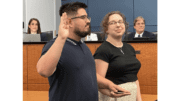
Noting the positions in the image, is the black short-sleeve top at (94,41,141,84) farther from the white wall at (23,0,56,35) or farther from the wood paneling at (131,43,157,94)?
the white wall at (23,0,56,35)

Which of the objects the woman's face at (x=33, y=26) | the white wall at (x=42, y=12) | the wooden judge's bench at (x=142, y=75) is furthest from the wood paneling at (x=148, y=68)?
the white wall at (x=42, y=12)

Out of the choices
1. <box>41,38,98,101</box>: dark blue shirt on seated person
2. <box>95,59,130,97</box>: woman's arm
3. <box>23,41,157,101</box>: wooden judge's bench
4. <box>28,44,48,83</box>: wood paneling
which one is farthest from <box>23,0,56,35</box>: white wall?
<box>41,38,98,101</box>: dark blue shirt on seated person

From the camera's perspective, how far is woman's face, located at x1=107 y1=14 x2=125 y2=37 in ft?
3.81

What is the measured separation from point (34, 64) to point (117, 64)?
1.84 meters

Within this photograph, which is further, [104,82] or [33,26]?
[33,26]

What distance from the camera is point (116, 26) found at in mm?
1163

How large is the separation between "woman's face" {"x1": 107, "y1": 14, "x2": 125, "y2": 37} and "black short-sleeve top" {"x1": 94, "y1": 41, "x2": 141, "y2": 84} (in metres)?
0.09

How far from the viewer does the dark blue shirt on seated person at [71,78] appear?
0.83 m

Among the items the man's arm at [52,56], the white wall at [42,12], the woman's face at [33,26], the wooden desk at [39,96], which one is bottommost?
the wooden desk at [39,96]

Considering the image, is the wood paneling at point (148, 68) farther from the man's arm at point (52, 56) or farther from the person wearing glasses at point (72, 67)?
the man's arm at point (52, 56)

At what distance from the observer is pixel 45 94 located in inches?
98.2

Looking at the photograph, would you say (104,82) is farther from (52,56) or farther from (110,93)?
(52,56)

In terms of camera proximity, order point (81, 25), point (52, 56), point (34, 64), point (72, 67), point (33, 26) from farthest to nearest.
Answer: point (33, 26) → point (34, 64) → point (81, 25) → point (72, 67) → point (52, 56)

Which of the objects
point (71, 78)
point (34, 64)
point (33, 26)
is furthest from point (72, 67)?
point (33, 26)
